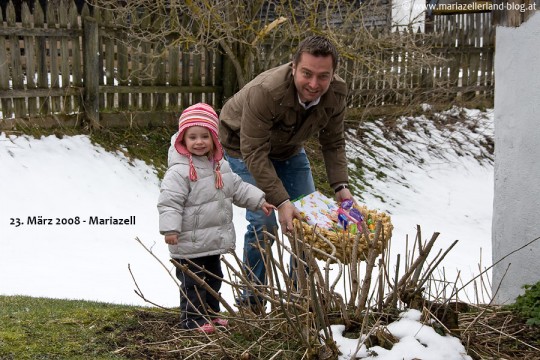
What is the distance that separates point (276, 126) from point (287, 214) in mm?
535

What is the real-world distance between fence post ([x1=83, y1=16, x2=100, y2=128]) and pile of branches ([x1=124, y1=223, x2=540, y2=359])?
700cm

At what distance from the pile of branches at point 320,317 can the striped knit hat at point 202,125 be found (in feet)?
2.92

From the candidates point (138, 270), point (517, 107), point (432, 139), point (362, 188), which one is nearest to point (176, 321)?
point (517, 107)

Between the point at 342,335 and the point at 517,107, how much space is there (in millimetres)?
2078

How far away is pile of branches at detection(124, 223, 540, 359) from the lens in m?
3.34

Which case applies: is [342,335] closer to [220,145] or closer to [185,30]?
[220,145]

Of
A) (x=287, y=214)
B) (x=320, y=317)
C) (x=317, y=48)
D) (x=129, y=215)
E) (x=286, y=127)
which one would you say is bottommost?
(x=129, y=215)

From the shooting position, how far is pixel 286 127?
457 centimetres

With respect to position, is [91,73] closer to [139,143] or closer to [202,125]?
[139,143]

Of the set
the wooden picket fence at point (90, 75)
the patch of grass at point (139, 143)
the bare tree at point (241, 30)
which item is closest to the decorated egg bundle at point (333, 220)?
the patch of grass at point (139, 143)

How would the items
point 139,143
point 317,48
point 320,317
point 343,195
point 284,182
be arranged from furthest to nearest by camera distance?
point 139,143 < point 284,182 < point 343,195 < point 317,48 < point 320,317

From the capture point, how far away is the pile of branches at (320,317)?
132 inches

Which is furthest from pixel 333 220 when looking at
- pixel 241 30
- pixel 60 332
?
pixel 241 30

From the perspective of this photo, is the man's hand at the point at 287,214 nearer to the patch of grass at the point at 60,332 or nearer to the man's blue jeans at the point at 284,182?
the man's blue jeans at the point at 284,182
